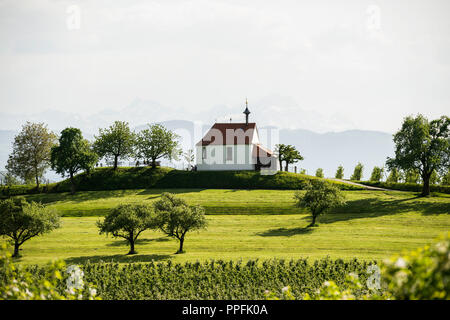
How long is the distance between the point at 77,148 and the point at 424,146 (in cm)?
7137

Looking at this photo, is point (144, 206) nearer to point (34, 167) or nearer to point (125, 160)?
point (125, 160)

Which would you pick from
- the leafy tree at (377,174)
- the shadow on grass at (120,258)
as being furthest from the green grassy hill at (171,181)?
the shadow on grass at (120,258)

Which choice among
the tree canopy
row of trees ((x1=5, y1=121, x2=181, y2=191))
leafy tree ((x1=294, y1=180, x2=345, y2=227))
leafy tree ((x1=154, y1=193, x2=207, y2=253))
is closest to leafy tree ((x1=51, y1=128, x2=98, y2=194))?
row of trees ((x1=5, y1=121, x2=181, y2=191))

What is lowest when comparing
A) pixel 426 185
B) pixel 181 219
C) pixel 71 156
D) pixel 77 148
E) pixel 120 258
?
pixel 120 258

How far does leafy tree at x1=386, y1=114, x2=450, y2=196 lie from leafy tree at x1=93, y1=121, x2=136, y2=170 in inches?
2371

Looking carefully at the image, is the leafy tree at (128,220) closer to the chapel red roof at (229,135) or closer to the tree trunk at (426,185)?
the chapel red roof at (229,135)

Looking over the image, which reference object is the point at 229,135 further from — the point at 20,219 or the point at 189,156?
the point at 20,219

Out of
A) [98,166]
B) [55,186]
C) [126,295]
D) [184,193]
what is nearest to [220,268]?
[126,295]

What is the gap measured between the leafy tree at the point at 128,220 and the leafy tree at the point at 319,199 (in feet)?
77.8

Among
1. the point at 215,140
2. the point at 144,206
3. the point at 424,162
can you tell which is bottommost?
the point at 144,206

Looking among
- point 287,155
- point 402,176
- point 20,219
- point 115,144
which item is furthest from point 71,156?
point 402,176

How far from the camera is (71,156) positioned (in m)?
80.3
